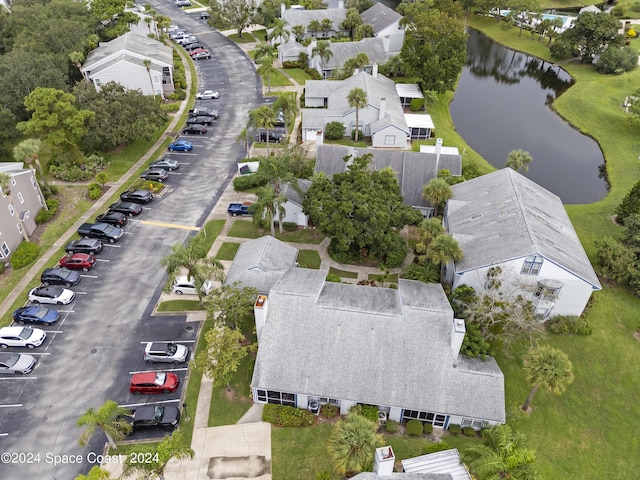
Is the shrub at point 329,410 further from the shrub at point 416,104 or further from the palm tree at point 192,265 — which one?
the shrub at point 416,104

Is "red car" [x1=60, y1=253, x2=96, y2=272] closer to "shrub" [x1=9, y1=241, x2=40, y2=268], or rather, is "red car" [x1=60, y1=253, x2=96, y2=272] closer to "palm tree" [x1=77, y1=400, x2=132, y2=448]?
"shrub" [x1=9, y1=241, x2=40, y2=268]

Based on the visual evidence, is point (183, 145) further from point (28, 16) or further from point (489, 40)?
point (489, 40)

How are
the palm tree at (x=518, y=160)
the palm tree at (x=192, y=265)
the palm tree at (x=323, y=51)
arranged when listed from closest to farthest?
the palm tree at (x=192, y=265) → the palm tree at (x=518, y=160) → the palm tree at (x=323, y=51)

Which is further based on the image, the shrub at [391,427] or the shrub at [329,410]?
the shrub at [329,410]

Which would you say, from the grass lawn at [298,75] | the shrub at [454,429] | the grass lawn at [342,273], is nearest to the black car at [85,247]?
the grass lawn at [342,273]

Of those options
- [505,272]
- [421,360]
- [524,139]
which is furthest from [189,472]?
[524,139]

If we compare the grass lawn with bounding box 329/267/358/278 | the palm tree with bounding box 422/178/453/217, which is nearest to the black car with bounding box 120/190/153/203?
the grass lawn with bounding box 329/267/358/278
